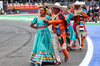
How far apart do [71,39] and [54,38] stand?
237cm

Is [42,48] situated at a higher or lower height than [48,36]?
lower

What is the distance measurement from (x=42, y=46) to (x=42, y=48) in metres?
0.06

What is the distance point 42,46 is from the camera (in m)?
6.57

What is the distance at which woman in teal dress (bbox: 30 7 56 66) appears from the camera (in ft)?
21.5

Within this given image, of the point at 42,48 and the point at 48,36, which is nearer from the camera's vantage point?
the point at 42,48

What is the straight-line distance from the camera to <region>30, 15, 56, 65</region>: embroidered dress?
21.5 ft

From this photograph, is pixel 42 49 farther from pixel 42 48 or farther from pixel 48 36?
pixel 48 36

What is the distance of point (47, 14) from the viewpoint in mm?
6805

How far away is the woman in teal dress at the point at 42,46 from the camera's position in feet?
21.5

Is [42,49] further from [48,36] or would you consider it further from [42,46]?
[48,36]

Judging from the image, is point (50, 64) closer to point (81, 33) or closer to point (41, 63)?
point (41, 63)

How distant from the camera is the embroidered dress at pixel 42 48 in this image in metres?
6.54

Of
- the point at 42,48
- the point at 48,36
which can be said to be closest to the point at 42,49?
the point at 42,48

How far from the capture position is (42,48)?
657 cm
